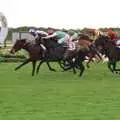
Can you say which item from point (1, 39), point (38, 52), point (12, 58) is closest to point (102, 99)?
point (38, 52)

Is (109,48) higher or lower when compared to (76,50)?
higher

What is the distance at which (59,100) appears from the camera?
1382 centimetres

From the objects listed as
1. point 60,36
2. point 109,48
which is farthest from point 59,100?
point 60,36

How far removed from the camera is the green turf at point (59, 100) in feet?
37.3

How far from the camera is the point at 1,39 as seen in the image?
45938 millimetres

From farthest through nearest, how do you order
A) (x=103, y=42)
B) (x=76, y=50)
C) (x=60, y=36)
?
(x=60, y=36) < (x=76, y=50) < (x=103, y=42)

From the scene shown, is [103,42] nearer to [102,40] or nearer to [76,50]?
[102,40]

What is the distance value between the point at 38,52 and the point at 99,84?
5023mm

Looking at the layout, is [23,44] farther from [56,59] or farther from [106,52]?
[106,52]

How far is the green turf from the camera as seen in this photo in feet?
37.3

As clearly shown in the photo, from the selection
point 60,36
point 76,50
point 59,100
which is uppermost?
point 59,100

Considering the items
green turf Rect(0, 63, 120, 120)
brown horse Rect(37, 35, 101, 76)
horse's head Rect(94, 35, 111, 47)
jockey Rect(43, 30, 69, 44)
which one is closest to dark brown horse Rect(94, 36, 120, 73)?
horse's head Rect(94, 35, 111, 47)

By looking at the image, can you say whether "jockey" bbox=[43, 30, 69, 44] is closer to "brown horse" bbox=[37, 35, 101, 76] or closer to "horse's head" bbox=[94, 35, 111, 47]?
"brown horse" bbox=[37, 35, 101, 76]

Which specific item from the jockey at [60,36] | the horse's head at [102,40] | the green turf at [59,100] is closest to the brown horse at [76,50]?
the jockey at [60,36]
